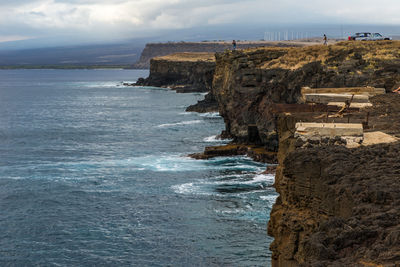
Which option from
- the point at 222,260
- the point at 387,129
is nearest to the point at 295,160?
the point at 387,129

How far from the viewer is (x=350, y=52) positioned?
171ft

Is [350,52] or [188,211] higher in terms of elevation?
[350,52]

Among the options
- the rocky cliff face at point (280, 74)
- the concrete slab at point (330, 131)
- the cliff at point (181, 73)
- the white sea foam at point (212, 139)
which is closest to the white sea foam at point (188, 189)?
the rocky cliff face at point (280, 74)

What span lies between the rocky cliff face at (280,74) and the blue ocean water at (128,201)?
15.1ft

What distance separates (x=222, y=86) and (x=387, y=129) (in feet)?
155

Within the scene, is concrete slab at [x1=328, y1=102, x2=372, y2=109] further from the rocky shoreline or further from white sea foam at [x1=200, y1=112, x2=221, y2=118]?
white sea foam at [x1=200, y1=112, x2=221, y2=118]

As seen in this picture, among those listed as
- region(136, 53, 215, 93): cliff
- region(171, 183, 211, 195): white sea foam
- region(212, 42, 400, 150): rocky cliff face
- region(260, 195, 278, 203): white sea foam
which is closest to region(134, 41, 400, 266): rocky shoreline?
region(260, 195, 278, 203): white sea foam

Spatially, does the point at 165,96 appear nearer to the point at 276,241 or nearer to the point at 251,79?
the point at 251,79

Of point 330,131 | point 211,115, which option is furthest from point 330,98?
point 211,115

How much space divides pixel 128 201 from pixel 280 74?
74.7 ft

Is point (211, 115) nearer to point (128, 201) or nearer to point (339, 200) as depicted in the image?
point (128, 201)

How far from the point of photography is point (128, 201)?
36.6 meters

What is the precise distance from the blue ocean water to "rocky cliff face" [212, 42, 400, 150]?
4.61 m

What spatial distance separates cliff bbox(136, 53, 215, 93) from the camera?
139 metres
